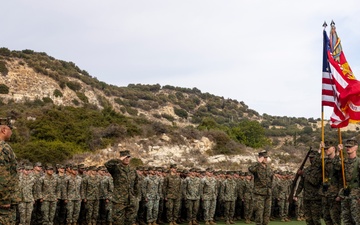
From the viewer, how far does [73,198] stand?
14.1m

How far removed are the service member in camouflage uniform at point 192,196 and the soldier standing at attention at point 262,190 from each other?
3.84m

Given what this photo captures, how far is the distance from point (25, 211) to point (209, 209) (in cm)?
603

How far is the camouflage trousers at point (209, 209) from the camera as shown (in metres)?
15.7

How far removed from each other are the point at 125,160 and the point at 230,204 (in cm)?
747

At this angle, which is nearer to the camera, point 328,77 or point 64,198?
point 328,77

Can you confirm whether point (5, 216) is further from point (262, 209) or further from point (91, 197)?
point (91, 197)

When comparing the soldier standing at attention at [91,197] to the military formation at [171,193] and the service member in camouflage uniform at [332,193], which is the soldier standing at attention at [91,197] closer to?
the military formation at [171,193]

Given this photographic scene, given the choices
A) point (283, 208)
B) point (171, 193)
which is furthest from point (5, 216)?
point (283, 208)

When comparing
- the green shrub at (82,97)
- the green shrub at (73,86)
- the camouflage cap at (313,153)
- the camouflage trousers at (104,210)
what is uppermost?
the green shrub at (73,86)

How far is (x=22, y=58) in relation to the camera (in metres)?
49.4

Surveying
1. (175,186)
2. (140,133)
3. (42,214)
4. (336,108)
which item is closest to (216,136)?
(140,133)

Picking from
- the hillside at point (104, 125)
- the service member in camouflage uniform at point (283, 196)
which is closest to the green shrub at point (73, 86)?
the hillside at point (104, 125)

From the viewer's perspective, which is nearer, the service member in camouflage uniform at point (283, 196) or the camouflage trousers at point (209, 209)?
the camouflage trousers at point (209, 209)

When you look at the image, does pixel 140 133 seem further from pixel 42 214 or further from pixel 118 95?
pixel 118 95
